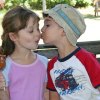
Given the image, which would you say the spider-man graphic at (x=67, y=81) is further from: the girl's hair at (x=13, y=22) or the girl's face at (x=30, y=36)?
the girl's hair at (x=13, y=22)

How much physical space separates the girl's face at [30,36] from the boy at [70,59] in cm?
8

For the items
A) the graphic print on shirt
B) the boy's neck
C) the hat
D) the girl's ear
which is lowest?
the graphic print on shirt

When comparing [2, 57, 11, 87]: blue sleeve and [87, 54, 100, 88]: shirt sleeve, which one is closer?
[87, 54, 100, 88]: shirt sleeve

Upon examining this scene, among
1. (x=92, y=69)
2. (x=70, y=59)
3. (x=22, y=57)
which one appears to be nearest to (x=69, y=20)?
(x=70, y=59)

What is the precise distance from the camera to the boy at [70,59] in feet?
9.34

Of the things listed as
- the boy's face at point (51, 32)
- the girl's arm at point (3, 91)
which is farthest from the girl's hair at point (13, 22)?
the girl's arm at point (3, 91)

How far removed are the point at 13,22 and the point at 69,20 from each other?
478mm

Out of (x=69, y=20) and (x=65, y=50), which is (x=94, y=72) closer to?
(x=65, y=50)

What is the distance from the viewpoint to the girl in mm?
2941

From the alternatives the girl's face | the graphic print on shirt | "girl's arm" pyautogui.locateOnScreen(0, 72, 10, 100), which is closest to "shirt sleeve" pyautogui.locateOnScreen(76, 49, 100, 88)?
the graphic print on shirt

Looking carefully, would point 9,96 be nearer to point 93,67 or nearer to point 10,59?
point 10,59

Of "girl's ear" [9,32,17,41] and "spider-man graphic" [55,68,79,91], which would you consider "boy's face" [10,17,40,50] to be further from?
"spider-man graphic" [55,68,79,91]

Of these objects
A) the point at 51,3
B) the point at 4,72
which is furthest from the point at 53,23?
the point at 51,3

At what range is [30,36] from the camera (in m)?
2.91
